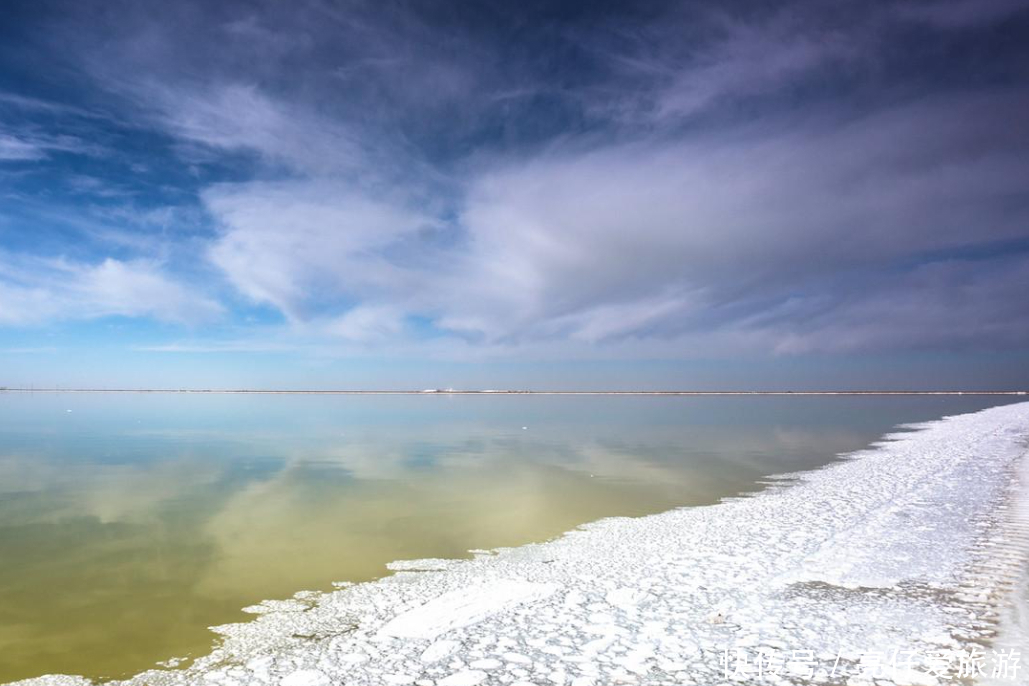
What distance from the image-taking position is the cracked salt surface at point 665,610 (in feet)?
19.1

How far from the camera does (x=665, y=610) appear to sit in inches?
289

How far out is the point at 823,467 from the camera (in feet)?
67.8

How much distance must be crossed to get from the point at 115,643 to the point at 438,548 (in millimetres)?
5088

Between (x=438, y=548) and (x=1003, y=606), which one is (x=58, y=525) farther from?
(x=1003, y=606)

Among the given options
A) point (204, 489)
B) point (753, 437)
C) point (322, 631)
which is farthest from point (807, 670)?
point (753, 437)

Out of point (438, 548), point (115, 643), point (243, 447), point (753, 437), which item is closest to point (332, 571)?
point (438, 548)

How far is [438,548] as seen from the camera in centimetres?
1073

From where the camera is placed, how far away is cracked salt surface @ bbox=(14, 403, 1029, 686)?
19.1 ft

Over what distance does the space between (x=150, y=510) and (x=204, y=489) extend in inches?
110

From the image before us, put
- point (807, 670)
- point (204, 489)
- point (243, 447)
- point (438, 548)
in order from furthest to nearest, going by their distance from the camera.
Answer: point (243, 447) < point (204, 489) < point (438, 548) < point (807, 670)

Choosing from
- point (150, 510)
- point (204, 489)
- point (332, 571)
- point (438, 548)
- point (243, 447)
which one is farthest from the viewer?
point (243, 447)

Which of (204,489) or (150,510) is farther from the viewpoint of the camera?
(204,489)

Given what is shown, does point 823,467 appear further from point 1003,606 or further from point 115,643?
point 115,643

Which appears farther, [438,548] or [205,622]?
[438,548]
